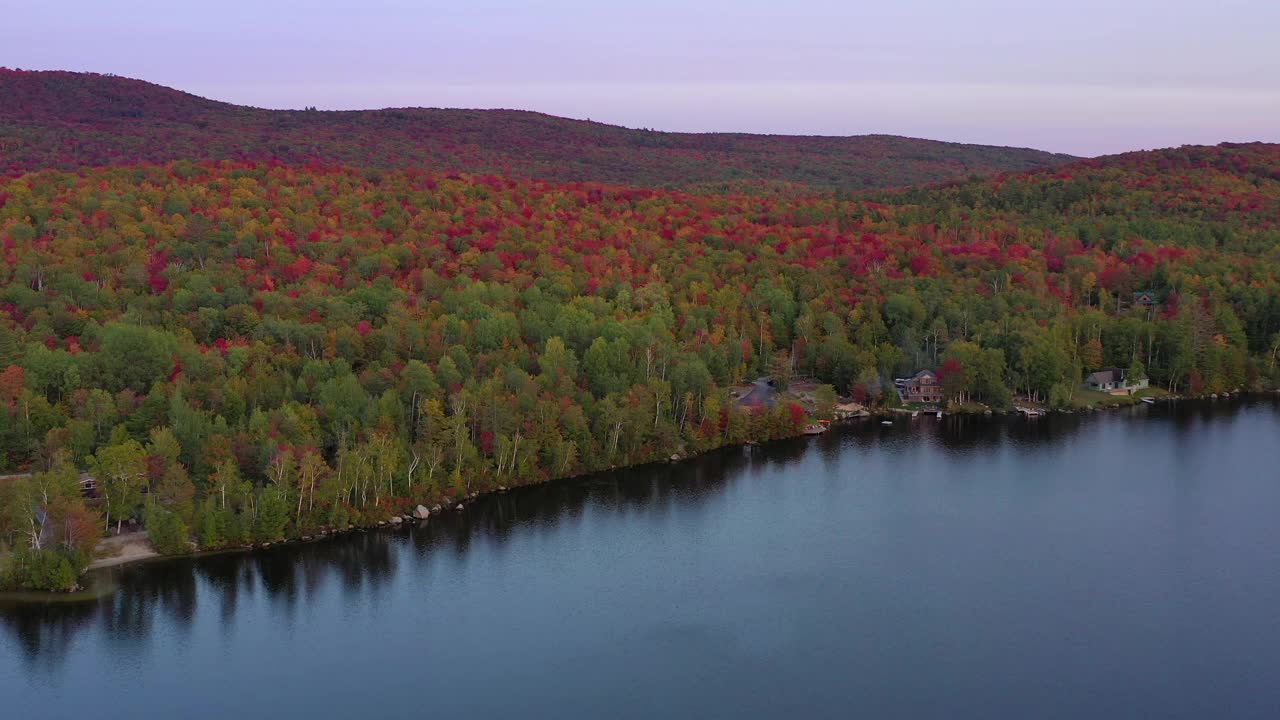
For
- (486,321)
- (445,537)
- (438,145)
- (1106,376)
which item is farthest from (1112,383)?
(438,145)

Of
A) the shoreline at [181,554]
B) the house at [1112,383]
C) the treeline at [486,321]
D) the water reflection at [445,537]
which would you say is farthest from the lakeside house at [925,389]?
the shoreline at [181,554]

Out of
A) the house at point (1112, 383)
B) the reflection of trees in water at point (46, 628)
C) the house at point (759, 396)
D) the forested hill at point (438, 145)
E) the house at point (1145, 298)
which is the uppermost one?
the forested hill at point (438, 145)

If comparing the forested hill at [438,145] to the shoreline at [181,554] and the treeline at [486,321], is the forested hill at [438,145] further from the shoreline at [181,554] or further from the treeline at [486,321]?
the shoreline at [181,554]

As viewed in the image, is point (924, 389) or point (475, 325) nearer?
point (475, 325)

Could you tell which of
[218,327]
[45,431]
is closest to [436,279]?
[218,327]

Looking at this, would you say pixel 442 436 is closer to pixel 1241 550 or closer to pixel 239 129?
pixel 1241 550

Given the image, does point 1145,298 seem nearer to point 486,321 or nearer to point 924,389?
point 924,389
